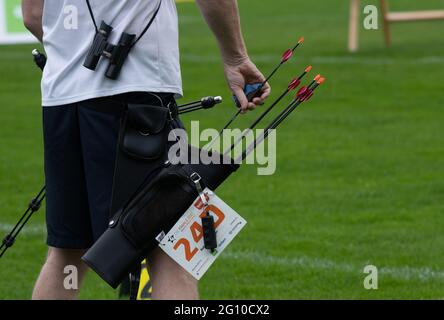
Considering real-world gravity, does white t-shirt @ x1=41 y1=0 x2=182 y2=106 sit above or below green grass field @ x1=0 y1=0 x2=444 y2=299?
above

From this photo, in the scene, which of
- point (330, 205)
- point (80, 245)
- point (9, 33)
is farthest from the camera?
point (9, 33)

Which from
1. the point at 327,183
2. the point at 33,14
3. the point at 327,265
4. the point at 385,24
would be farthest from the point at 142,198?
the point at 385,24

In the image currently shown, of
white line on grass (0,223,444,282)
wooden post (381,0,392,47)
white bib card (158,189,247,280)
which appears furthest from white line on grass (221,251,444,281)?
wooden post (381,0,392,47)

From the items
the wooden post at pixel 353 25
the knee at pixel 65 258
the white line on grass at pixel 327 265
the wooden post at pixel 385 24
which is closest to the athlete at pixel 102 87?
the knee at pixel 65 258

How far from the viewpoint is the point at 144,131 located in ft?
13.7

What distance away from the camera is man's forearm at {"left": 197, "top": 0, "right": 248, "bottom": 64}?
13.6ft

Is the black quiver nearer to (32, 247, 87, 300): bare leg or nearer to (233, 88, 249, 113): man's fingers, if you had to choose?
(233, 88, 249, 113): man's fingers

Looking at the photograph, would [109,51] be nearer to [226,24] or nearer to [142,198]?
[226,24]

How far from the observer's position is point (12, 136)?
11.3 meters

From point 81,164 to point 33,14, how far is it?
717mm

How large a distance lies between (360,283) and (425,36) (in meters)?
12.6
